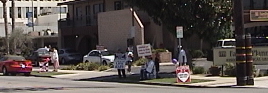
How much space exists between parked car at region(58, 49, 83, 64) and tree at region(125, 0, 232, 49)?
25204 mm

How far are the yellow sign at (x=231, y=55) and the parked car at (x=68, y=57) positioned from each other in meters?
25.8

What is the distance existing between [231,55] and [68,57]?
85.9 feet

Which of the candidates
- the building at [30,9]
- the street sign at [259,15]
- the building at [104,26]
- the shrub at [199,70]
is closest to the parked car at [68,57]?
the building at [104,26]

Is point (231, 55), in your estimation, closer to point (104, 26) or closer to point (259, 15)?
point (259, 15)

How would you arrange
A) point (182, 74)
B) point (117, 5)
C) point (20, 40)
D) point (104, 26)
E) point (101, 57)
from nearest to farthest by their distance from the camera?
point (182, 74)
point (101, 57)
point (104, 26)
point (117, 5)
point (20, 40)

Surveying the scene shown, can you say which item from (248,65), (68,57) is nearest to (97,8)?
(68,57)

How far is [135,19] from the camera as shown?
156ft

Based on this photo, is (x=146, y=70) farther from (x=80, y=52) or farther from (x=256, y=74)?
(x=80, y=52)

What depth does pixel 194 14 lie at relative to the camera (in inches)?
1150

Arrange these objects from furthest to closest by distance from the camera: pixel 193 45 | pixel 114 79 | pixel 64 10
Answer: pixel 64 10 < pixel 193 45 < pixel 114 79

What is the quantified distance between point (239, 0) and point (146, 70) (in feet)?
22.7

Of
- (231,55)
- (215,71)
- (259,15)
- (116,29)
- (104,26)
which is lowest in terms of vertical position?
(215,71)

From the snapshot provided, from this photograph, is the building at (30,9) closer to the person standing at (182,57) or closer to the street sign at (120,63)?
the street sign at (120,63)

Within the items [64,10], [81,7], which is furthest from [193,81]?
[64,10]
